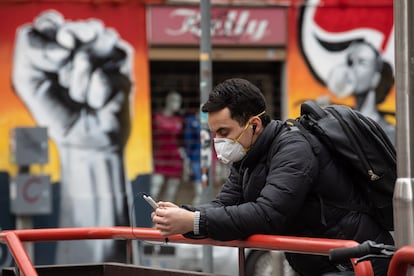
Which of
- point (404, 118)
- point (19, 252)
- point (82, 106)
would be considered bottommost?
point (19, 252)

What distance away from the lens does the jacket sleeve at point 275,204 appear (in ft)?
12.3

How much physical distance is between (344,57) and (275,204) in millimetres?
8614

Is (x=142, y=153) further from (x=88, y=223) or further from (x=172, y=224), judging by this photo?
(x=172, y=224)

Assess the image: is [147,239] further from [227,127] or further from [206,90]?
[206,90]

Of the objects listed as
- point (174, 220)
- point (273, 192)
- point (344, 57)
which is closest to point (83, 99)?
point (344, 57)

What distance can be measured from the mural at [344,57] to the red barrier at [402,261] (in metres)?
8.93

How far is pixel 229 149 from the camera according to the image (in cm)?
407

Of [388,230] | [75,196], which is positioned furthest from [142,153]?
[388,230]

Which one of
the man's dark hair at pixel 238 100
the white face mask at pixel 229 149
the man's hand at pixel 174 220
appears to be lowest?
the man's hand at pixel 174 220

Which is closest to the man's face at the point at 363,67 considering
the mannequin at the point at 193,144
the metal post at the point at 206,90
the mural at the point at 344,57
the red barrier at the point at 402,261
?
the mural at the point at 344,57

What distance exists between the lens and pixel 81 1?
1145 cm

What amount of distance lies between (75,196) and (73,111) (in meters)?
1.00

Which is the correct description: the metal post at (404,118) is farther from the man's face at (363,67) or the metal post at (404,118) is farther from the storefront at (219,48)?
the man's face at (363,67)

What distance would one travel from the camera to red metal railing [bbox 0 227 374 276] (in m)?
3.49
